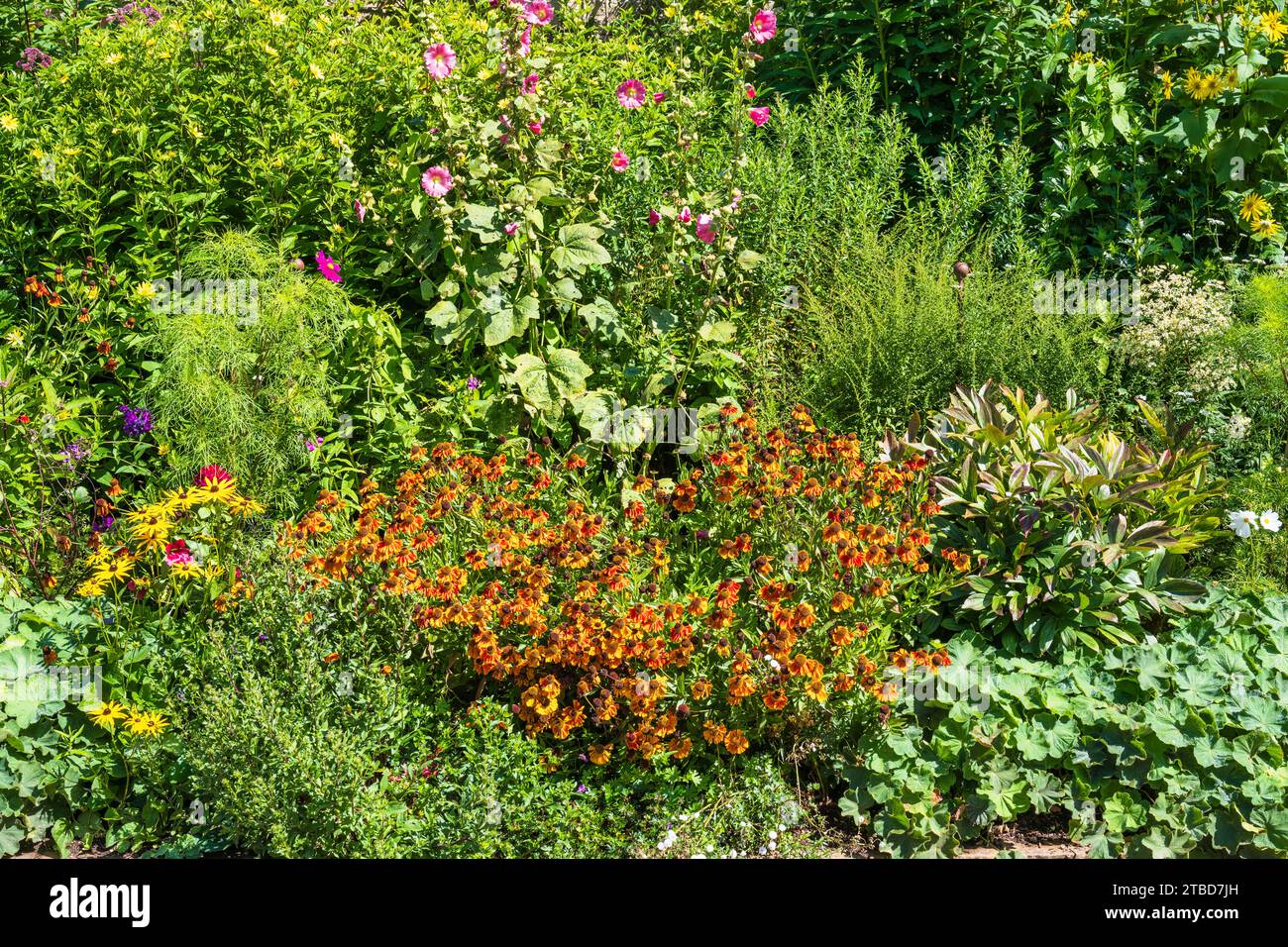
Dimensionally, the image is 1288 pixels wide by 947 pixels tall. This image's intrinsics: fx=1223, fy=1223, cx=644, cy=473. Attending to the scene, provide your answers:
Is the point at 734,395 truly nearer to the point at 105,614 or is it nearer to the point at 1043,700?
the point at 1043,700

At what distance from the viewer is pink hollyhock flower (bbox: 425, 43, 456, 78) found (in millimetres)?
4379

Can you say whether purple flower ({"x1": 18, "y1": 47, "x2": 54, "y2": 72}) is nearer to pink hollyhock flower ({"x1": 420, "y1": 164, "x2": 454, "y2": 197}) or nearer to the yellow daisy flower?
pink hollyhock flower ({"x1": 420, "y1": 164, "x2": 454, "y2": 197})

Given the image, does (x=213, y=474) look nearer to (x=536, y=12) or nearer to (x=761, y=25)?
(x=536, y=12)

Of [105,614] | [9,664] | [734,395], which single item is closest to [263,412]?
[105,614]

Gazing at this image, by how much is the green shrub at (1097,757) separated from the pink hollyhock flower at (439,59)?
2.70 meters

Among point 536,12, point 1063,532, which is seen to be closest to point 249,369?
point 536,12

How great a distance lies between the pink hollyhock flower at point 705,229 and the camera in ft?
14.8

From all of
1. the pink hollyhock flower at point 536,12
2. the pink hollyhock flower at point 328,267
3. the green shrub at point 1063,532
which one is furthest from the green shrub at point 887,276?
the pink hollyhock flower at point 328,267

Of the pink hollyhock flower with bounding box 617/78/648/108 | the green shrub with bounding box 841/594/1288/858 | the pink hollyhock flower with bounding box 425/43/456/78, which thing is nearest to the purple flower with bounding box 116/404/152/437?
the pink hollyhock flower with bounding box 425/43/456/78

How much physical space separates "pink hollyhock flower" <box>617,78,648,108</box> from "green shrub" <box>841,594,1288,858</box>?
8.27 ft

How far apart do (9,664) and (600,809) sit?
1.65m

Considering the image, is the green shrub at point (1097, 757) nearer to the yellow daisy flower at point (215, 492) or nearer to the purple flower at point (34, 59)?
the yellow daisy flower at point (215, 492)

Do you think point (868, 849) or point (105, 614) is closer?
point (868, 849)

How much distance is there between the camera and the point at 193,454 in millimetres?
3893
